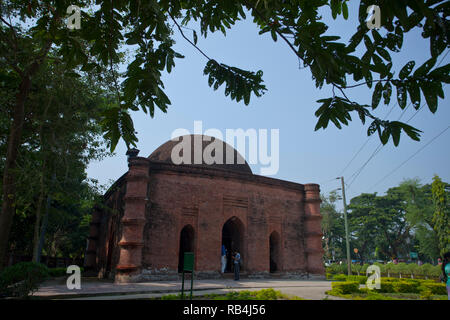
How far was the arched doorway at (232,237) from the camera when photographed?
1481 cm

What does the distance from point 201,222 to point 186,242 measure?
7.36ft

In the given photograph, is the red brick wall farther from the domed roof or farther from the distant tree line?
the distant tree line

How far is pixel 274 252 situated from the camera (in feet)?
52.5

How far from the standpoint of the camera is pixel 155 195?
13.2 meters

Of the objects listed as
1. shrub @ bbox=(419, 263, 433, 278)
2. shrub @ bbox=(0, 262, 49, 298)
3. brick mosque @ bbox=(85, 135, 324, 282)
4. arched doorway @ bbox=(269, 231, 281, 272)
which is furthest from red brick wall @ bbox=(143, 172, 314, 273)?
shrub @ bbox=(419, 263, 433, 278)

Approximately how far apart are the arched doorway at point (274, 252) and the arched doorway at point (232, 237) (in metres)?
2.08

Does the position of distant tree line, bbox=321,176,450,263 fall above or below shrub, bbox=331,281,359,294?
above

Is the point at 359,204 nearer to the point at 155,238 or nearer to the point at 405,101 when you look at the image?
the point at 155,238

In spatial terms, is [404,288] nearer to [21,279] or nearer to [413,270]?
[413,270]

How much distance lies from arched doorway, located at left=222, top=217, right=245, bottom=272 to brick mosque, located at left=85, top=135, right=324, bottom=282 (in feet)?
0.16

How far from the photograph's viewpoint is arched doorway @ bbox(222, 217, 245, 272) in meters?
14.8

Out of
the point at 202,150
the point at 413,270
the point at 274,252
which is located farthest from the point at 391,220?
the point at 202,150
